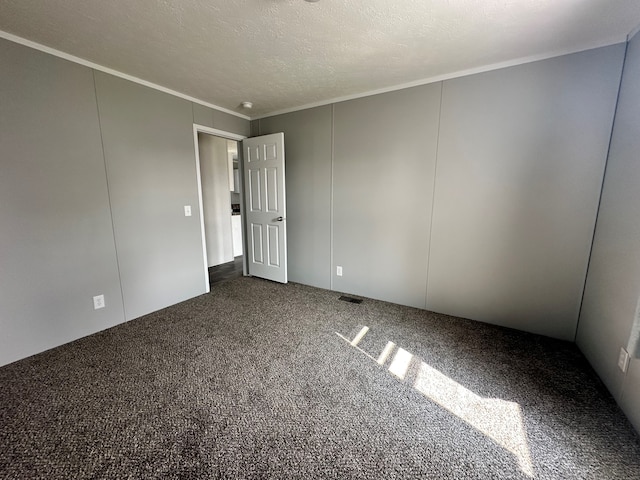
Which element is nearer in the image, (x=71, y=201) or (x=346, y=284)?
(x=71, y=201)

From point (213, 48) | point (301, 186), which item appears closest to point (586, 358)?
point (301, 186)

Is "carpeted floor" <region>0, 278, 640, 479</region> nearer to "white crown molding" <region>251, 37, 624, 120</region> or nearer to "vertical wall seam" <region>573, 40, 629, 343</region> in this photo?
"vertical wall seam" <region>573, 40, 629, 343</region>

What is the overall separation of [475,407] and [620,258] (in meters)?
1.40

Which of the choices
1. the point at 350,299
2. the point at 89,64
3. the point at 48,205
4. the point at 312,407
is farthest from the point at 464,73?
the point at 48,205

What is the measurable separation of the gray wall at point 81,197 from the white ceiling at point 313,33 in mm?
300

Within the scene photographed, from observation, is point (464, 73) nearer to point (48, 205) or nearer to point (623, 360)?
point (623, 360)

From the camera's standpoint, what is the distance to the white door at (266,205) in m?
3.50

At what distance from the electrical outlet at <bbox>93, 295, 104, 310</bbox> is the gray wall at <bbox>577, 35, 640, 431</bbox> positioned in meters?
3.96

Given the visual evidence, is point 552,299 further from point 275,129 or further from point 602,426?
point 275,129

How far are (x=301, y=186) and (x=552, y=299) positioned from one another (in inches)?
114

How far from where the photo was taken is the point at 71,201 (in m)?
2.21

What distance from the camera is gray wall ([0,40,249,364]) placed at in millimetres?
1944

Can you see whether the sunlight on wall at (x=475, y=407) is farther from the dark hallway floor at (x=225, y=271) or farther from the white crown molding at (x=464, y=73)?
the dark hallway floor at (x=225, y=271)

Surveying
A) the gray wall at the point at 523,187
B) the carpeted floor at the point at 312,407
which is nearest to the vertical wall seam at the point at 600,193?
the gray wall at the point at 523,187
